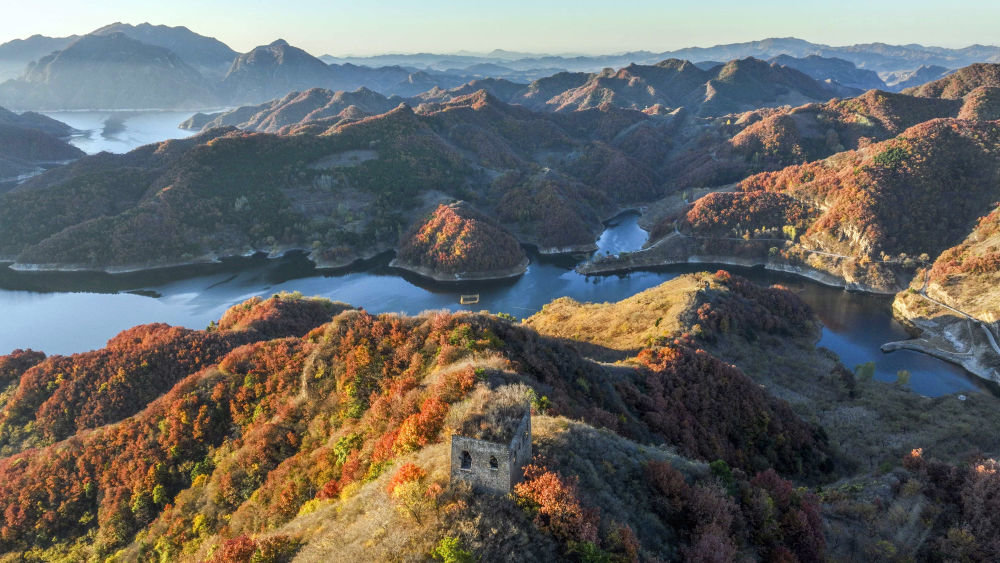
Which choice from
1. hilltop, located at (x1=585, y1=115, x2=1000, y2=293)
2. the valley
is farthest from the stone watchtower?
hilltop, located at (x1=585, y1=115, x2=1000, y2=293)

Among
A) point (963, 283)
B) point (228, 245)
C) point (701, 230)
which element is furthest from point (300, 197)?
point (963, 283)

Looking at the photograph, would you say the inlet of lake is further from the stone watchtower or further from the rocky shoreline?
the stone watchtower

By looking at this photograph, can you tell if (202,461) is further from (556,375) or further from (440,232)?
(440,232)

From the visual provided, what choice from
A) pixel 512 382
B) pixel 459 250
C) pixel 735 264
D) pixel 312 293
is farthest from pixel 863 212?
pixel 312 293

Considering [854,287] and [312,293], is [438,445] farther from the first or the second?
[854,287]

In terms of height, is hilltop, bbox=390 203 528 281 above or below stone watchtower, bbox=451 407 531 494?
below

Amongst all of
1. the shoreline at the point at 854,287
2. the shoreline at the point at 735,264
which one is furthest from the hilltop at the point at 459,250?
the shoreline at the point at 854,287
